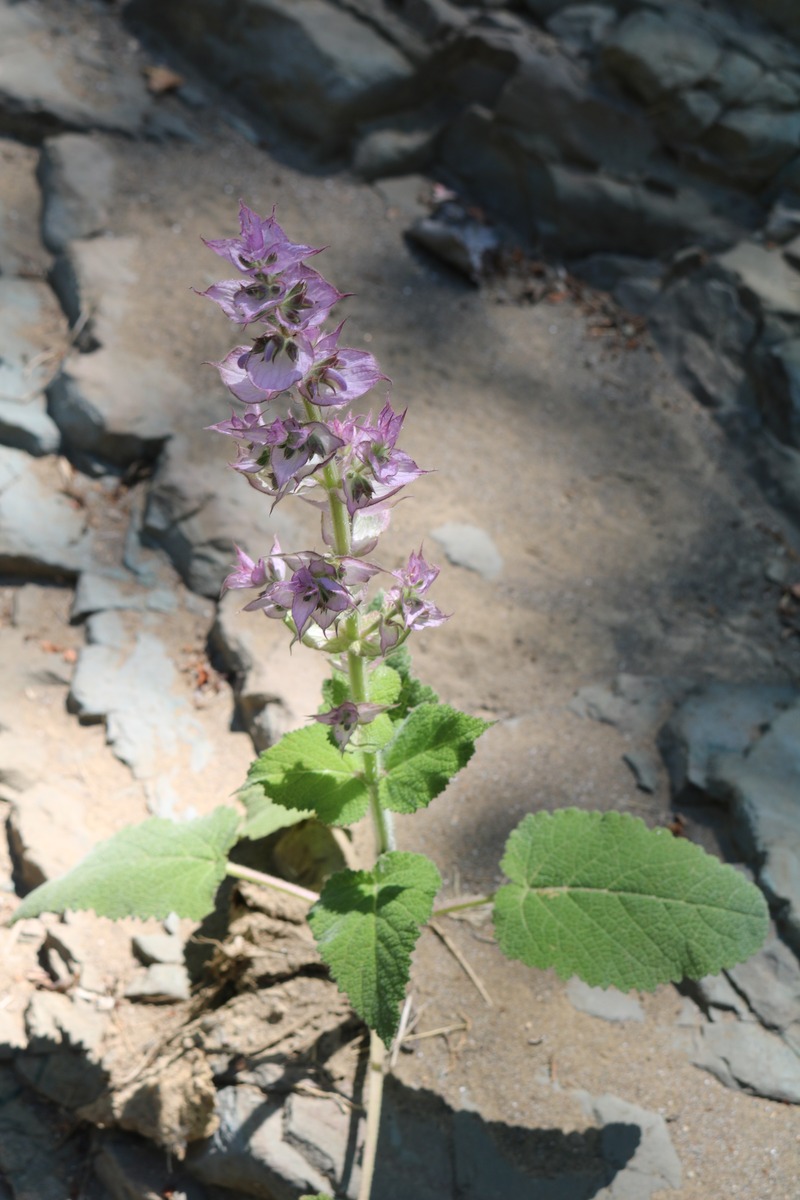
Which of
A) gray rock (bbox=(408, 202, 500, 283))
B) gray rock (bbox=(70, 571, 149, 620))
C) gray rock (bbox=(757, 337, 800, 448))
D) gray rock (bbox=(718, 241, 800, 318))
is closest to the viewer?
gray rock (bbox=(70, 571, 149, 620))

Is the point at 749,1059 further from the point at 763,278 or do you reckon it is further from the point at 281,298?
the point at 763,278

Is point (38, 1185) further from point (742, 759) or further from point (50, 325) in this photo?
point (50, 325)

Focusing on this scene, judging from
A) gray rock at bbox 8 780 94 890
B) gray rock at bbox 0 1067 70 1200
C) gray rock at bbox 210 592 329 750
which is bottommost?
gray rock at bbox 0 1067 70 1200

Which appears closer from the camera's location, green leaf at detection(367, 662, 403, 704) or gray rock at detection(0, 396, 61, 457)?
green leaf at detection(367, 662, 403, 704)

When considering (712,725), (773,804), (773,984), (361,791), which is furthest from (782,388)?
(361,791)

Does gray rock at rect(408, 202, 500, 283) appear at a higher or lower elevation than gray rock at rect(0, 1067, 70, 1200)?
higher

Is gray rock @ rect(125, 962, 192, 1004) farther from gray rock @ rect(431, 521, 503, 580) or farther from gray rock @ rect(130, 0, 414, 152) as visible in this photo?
gray rock @ rect(130, 0, 414, 152)

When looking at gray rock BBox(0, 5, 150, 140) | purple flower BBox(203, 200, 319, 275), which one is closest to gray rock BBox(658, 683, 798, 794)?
purple flower BBox(203, 200, 319, 275)
